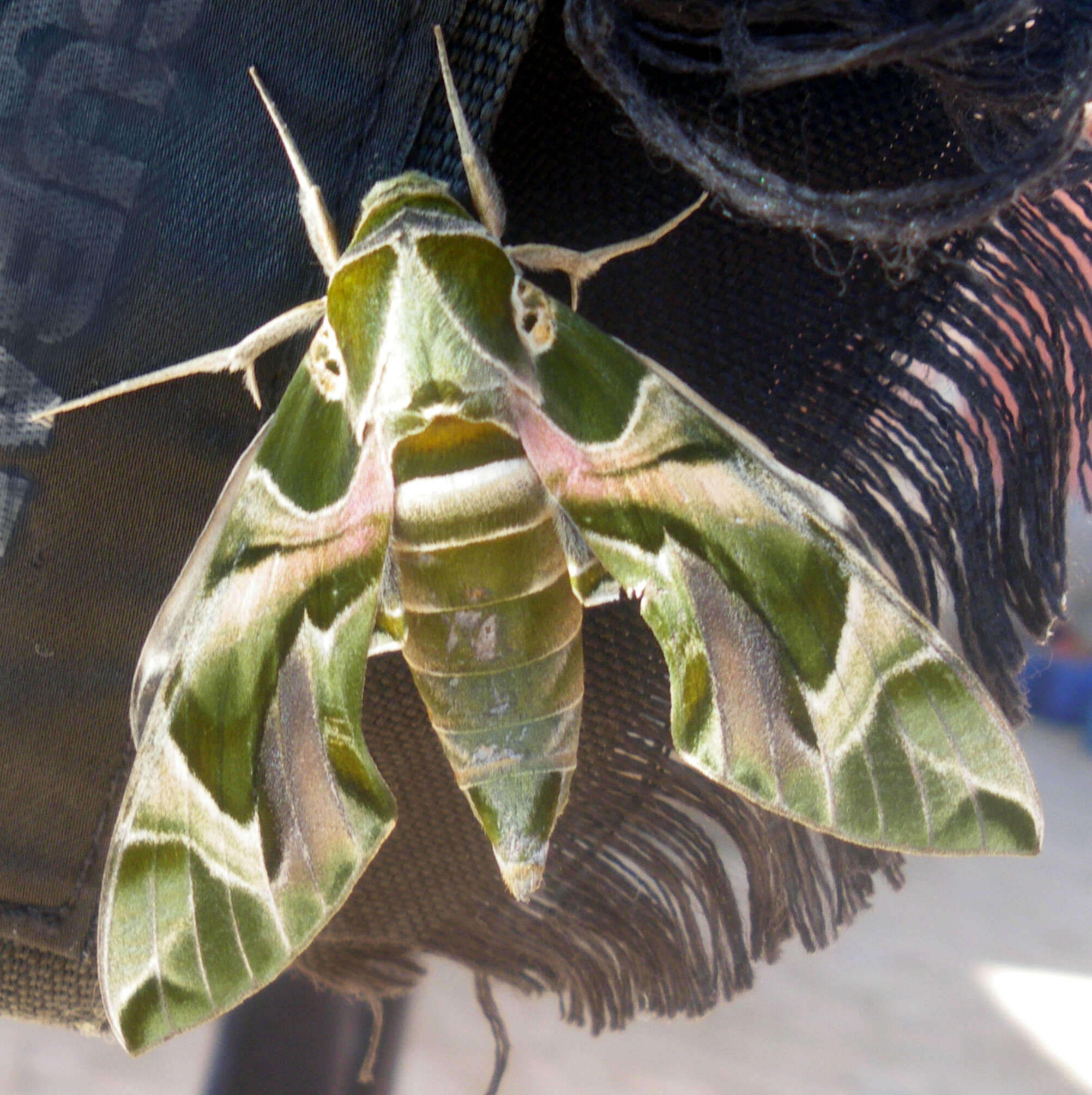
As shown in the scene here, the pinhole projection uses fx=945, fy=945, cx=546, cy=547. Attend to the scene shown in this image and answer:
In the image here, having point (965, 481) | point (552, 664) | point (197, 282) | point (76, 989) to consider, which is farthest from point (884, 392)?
point (76, 989)

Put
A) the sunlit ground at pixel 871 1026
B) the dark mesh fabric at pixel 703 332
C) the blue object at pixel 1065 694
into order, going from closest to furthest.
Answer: the dark mesh fabric at pixel 703 332
the sunlit ground at pixel 871 1026
the blue object at pixel 1065 694

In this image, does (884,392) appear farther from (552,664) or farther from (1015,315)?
(552,664)

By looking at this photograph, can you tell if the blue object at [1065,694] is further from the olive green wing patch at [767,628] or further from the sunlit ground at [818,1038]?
the olive green wing patch at [767,628]

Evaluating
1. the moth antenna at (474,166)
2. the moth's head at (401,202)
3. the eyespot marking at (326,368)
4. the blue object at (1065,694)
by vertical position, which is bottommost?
the blue object at (1065,694)

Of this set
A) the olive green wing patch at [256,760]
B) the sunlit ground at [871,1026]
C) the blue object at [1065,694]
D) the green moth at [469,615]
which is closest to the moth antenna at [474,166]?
the green moth at [469,615]

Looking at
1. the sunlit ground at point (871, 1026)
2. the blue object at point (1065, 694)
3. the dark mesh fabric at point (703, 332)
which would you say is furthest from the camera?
the blue object at point (1065, 694)

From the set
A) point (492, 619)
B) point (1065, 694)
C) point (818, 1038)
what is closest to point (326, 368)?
point (492, 619)

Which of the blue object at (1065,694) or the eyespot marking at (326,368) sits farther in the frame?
the blue object at (1065,694)

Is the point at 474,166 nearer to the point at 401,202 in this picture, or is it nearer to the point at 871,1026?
the point at 401,202

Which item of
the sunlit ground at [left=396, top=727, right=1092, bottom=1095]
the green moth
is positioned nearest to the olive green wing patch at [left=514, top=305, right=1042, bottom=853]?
the green moth
